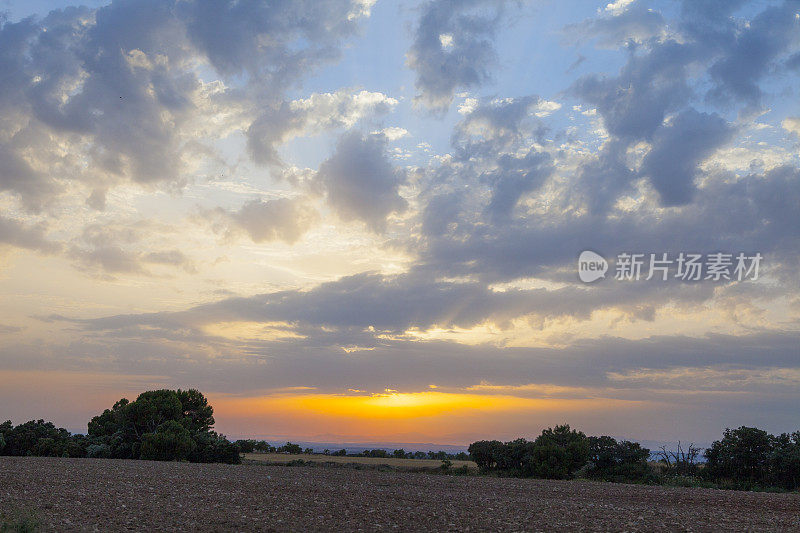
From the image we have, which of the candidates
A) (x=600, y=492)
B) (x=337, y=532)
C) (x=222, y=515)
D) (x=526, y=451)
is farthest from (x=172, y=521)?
(x=526, y=451)

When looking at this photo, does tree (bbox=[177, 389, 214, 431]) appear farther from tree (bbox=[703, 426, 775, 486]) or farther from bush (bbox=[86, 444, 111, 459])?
tree (bbox=[703, 426, 775, 486])

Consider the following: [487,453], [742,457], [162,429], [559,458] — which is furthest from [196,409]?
[742,457]

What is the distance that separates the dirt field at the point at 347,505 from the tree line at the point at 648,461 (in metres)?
8.59

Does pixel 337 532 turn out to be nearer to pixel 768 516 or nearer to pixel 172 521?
pixel 172 521

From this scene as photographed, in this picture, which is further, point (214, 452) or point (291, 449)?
point (291, 449)

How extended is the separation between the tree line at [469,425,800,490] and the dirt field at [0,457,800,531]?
859cm

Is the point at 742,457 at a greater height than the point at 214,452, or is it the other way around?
the point at 742,457

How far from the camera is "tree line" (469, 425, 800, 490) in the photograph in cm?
3394

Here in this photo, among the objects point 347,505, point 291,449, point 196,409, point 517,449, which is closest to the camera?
point 347,505

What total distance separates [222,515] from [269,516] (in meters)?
1.51

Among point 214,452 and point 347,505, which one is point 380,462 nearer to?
point 214,452

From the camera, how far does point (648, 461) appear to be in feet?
127

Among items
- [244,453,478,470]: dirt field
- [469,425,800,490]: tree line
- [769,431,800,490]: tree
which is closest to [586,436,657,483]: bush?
[469,425,800,490]: tree line

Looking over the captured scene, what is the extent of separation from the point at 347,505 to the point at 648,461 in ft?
88.0
